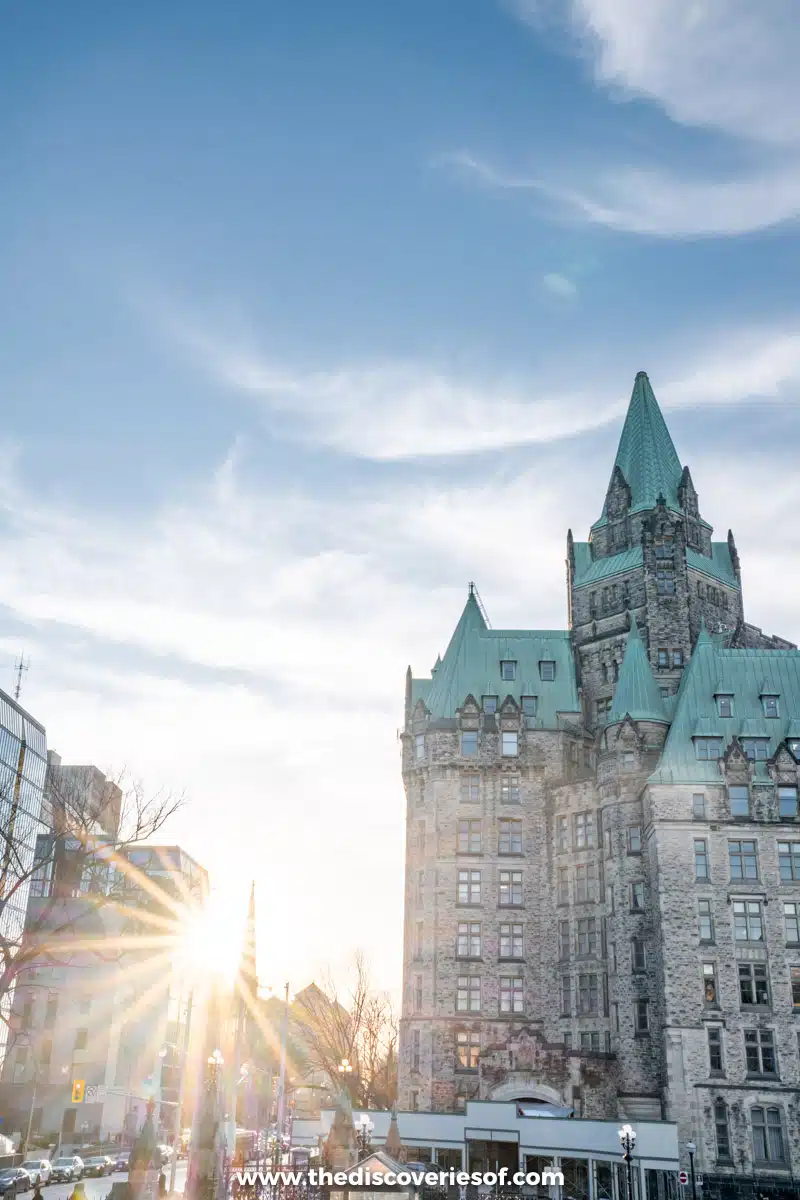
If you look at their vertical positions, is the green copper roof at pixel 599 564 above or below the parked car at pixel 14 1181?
above

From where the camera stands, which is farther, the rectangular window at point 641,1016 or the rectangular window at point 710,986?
the rectangular window at point 641,1016

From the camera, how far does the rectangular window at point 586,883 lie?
228 ft

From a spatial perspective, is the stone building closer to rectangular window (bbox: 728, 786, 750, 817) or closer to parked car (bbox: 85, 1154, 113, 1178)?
rectangular window (bbox: 728, 786, 750, 817)

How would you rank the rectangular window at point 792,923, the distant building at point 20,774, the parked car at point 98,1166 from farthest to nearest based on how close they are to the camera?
1. the distant building at point 20,774
2. the parked car at point 98,1166
3. the rectangular window at point 792,923

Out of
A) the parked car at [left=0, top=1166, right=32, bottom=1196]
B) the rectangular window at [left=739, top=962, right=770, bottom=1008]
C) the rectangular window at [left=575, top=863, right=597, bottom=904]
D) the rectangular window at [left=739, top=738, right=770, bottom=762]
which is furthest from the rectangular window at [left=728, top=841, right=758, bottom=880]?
the parked car at [left=0, top=1166, right=32, bottom=1196]

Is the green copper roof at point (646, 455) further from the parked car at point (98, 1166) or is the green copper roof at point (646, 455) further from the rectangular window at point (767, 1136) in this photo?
the parked car at point (98, 1166)

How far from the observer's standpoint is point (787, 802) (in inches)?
2502

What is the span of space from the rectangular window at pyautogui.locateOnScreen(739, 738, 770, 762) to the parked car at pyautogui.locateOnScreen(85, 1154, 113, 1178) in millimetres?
43781

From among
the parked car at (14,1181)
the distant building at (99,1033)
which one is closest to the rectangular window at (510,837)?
the distant building at (99,1033)

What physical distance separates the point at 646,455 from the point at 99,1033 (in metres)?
70.4

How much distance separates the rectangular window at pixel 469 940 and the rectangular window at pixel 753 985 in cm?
1730

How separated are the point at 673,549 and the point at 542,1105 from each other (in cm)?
3628

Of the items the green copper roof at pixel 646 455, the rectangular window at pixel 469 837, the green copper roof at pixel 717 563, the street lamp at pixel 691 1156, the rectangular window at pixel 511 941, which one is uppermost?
the green copper roof at pixel 646 455

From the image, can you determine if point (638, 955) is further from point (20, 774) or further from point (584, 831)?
point (20, 774)
